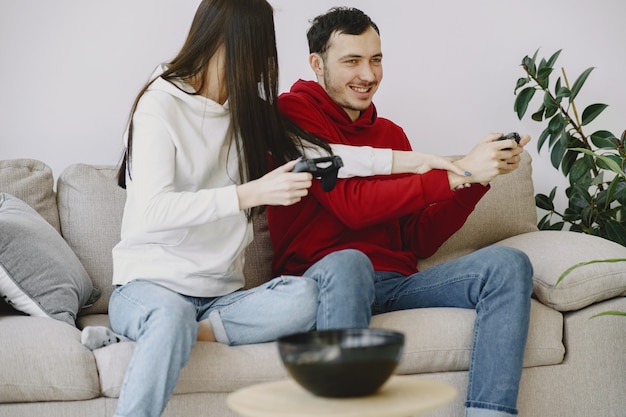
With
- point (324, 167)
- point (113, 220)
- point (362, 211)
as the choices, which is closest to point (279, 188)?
point (324, 167)

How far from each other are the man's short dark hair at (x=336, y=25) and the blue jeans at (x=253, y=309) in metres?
0.75

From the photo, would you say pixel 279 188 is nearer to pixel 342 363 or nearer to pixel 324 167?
pixel 324 167

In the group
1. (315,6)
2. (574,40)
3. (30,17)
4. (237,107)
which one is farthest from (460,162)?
(30,17)

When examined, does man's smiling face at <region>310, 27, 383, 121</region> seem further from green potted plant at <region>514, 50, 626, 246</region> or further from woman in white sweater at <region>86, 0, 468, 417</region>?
green potted plant at <region>514, 50, 626, 246</region>

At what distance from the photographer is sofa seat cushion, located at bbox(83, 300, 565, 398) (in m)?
1.82

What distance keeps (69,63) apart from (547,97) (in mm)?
1637

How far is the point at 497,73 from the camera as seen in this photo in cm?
310

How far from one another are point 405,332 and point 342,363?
0.87 m

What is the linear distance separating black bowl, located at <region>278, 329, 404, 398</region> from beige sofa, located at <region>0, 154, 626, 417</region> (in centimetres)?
74

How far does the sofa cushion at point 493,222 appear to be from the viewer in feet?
8.30

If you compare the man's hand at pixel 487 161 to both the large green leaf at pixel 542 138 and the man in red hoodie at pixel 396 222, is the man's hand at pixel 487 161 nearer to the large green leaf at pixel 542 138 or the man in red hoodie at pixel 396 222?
the man in red hoodie at pixel 396 222

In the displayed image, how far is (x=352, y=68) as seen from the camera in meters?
2.35

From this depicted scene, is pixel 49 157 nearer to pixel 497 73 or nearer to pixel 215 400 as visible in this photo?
pixel 215 400

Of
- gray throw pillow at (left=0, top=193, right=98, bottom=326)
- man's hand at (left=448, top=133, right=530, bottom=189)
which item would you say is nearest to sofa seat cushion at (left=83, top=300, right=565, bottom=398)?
gray throw pillow at (left=0, top=193, right=98, bottom=326)
